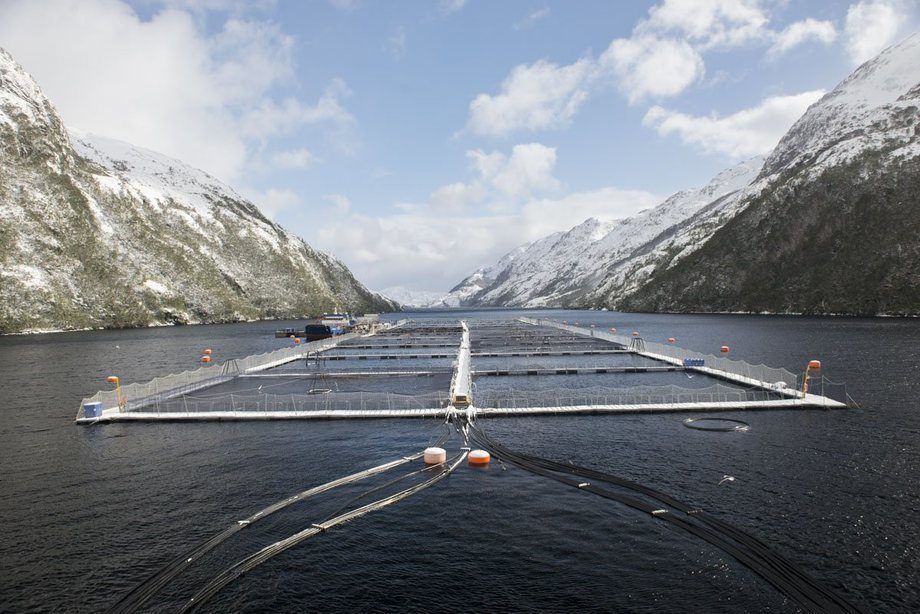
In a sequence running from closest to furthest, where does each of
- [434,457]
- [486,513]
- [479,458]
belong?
[486,513] → [479,458] → [434,457]

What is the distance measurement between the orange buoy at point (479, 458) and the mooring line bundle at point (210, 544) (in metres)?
4.53

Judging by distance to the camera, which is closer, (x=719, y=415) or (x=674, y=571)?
(x=674, y=571)

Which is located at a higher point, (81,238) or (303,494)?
(81,238)

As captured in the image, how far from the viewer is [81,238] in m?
188

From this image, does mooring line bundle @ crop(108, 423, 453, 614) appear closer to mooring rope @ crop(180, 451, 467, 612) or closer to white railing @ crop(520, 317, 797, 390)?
mooring rope @ crop(180, 451, 467, 612)

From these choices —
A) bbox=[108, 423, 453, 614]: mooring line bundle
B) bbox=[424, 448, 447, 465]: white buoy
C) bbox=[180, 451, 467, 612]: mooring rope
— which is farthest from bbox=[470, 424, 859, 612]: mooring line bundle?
bbox=[108, 423, 453, 614]: mooring line bundle

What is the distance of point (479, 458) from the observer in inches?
1453

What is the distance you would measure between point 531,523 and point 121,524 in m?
23.0

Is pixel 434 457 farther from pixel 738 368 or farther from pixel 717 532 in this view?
pixel 738 368

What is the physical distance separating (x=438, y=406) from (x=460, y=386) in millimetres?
9622

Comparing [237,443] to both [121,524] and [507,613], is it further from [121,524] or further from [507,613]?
[507,613]

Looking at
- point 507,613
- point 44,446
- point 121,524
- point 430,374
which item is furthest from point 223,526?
point 430,374

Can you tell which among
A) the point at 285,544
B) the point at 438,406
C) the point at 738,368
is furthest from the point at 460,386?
the point at 285,544

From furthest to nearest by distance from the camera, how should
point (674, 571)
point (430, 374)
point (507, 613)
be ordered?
1. point (430, 374)
2. point (674, 571)
3. point (507, 613)
